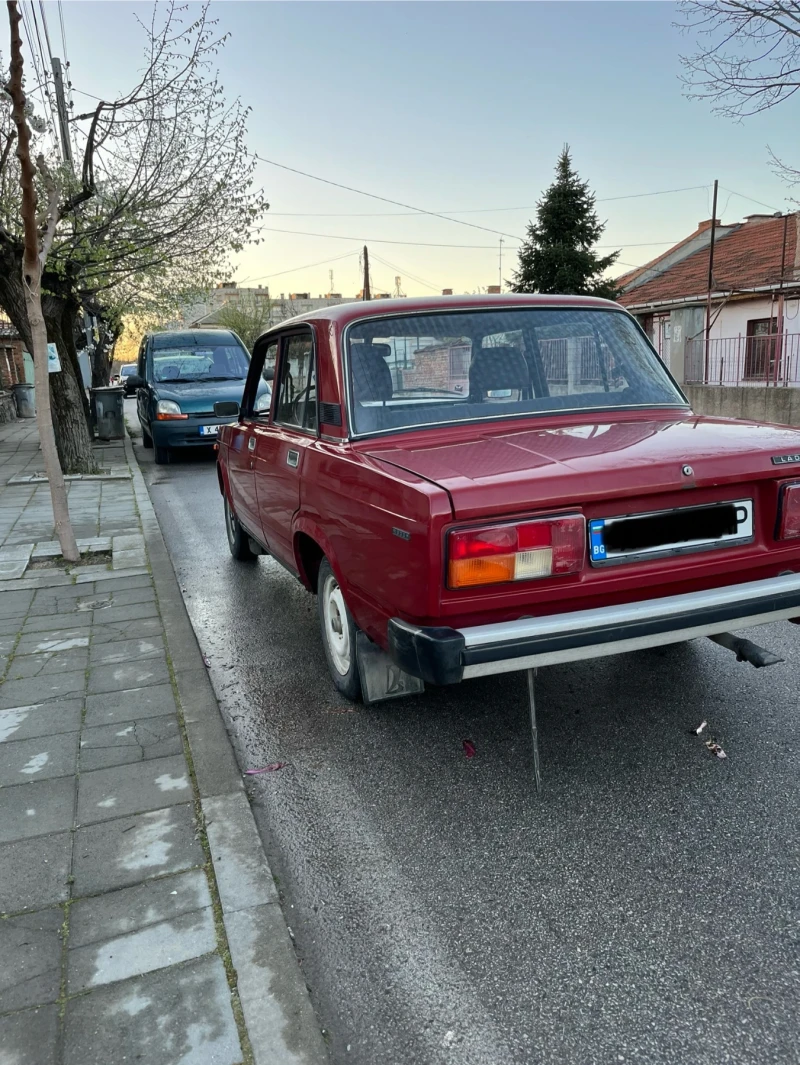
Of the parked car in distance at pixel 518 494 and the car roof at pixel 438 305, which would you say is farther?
the car roof at pixel 438 305

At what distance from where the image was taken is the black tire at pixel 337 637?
3.76 meters

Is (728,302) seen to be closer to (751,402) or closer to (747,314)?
(747,314)

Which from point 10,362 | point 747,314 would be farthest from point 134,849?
point 10,362

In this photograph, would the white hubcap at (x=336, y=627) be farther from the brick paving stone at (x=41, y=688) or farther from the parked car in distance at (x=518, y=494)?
the brick paving stone at (x=41, y=688)

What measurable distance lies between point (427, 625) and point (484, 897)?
34.0 inches

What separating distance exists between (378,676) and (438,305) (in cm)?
174

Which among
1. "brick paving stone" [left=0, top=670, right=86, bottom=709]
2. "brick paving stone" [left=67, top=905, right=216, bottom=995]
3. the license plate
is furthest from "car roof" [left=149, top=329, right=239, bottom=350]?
"brick paving stone" [left=67, top=905, right=216, bottom=995]

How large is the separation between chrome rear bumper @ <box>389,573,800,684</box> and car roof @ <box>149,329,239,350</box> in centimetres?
1284

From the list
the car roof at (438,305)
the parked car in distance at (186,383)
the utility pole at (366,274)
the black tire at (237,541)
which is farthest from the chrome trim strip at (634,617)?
the utility pole at (366,274)

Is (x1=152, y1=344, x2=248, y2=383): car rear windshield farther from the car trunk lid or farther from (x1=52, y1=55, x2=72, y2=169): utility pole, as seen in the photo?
the car trunk lid

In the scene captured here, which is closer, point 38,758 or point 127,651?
point 38,758

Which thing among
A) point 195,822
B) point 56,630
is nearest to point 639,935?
point 195,822

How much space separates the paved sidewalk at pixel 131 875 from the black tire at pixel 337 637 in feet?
1.99

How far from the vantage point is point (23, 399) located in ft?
84.4
